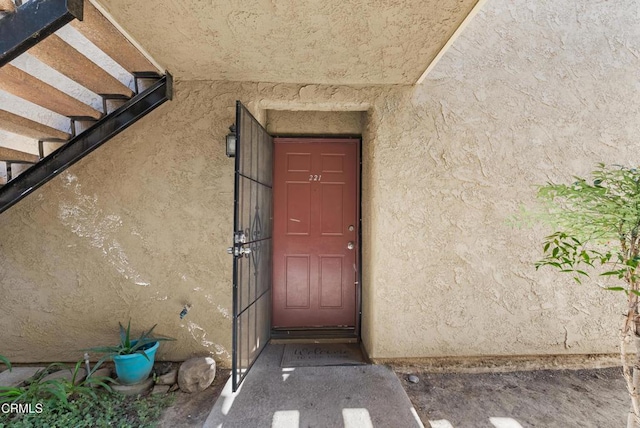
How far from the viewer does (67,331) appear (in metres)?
2.85

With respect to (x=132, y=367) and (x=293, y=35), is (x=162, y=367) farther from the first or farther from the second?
(x=293, y=35)

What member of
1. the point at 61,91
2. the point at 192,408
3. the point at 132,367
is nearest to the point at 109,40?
the point at 61,91

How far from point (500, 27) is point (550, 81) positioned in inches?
31.1

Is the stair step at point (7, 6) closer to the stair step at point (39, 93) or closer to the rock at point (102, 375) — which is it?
the stair step at point (39, 93)

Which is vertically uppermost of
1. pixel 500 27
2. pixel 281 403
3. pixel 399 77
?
pixel 500 27

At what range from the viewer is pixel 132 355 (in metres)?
2.53

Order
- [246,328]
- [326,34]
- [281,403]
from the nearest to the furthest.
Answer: [326,34] → [281,403] → [246,328]

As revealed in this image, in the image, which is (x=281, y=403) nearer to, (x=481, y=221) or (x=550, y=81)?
(x=481, y=221)

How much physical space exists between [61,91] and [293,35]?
1863 millimetres

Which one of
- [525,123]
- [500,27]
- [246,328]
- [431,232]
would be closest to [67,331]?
[246,328]

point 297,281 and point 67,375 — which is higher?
point 297,281

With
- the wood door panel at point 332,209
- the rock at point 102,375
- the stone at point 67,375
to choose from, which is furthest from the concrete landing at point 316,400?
the wood door panel at point 332,209

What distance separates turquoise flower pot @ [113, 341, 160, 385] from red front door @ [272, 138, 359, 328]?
4.95 feet

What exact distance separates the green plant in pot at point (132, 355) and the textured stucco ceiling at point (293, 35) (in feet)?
8.76
